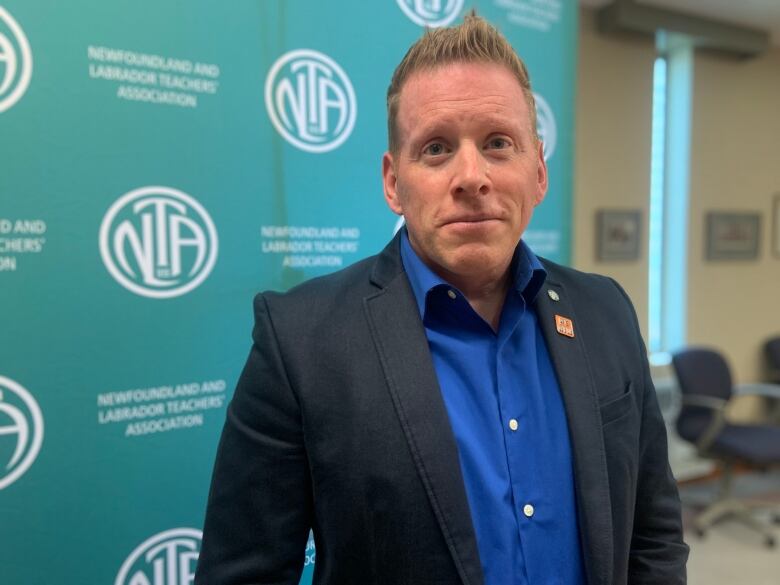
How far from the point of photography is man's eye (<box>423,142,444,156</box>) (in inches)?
37.3

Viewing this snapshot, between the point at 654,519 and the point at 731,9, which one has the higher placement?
the point at 731,9

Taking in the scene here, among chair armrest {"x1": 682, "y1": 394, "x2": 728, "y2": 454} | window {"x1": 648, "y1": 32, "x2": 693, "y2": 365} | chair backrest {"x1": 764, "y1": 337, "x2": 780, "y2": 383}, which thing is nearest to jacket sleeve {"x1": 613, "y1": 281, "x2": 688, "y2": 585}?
chair armrest {"x1": 682, "y1": 394, "x2": 728, "y2": 454}

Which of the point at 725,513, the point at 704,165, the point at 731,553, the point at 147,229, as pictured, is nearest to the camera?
the point at 147,229

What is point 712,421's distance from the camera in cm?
339

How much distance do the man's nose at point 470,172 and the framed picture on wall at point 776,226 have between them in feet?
15.4

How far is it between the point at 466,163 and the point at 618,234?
338cm

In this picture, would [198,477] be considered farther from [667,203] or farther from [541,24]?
[667,203]

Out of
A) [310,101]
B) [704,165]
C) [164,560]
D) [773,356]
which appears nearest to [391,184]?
[310,101]

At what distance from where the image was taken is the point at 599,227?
384cm

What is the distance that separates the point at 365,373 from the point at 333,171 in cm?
82

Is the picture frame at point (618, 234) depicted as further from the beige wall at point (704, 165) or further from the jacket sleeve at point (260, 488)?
the jacket sleeve at point (260, 488)

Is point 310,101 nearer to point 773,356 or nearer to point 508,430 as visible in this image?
point 508,430

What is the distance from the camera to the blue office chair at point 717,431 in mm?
3262

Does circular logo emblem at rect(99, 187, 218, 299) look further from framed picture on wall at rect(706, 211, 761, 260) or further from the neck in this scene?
framed picture on wall at rect(706, 211, 761, 260)
